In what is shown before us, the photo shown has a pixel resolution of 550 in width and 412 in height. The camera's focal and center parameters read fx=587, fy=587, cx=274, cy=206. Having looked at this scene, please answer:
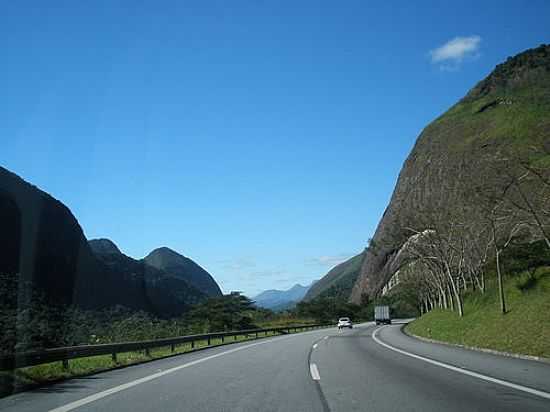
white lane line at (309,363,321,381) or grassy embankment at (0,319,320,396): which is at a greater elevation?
grassy embankment at (0,319,320,396)

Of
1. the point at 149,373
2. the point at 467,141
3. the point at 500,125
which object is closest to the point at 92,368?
the point at 149,373

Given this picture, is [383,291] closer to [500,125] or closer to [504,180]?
[500,125]

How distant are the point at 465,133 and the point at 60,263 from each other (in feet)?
292

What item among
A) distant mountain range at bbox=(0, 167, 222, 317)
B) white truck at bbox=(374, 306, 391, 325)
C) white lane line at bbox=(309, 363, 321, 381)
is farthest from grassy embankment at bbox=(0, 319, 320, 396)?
white truck at bbox=(374, 306, 391, 325)

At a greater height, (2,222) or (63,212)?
(63,212)

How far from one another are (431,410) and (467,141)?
10297 centimetres

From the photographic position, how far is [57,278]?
3528 centimetres

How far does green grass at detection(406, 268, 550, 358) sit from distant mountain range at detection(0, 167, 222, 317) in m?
16.5

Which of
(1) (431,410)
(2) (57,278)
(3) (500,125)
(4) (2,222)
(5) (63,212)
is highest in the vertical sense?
(3) (500,125)

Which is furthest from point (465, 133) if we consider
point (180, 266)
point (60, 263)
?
point (60, 263)

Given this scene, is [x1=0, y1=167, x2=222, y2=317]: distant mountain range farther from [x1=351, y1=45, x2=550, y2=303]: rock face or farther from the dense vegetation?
[x1=351, y1=45, x2=550, y2=303]: rock face

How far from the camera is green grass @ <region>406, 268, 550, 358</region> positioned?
1964 centimetres

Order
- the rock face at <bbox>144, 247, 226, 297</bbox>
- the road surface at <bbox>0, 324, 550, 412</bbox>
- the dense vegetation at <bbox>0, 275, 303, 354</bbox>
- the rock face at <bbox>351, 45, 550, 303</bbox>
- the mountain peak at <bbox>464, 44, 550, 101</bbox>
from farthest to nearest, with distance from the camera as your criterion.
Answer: the rock face at <bbox>144, 247, 226, 297</bbox>
the mountain peak at <bbox>464, 44, 550, 101</bbox>
the rock face at <bbox>351, 45, 550, 303</bbox>
the dense vegetation at <bbox>0, 275, 303, 354</bbox>
the road surface at <bbox>0, 324, 550, 412</bbox>

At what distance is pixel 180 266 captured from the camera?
150m
